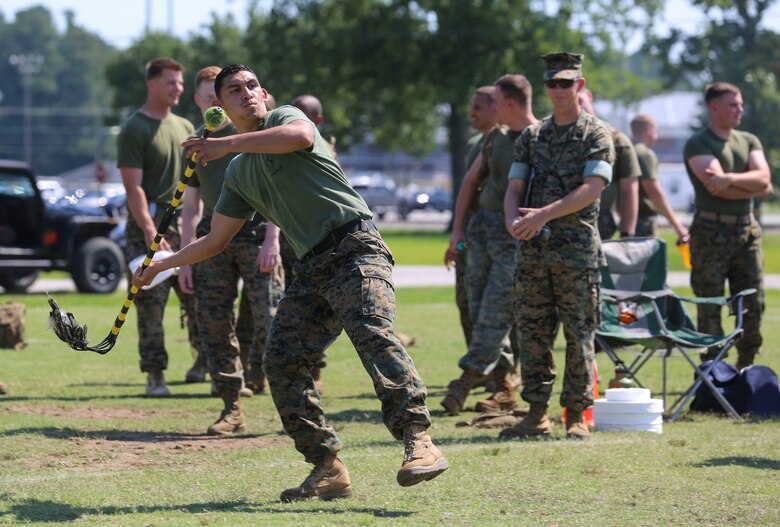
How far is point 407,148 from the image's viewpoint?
2574 inches

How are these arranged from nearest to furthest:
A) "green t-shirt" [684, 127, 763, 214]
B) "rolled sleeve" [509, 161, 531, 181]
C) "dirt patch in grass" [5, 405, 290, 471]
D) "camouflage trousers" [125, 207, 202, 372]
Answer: "dirt patch in grass" [5, 405, 290, 471], "rolled sleeve" [509, 161, 531, 181], "camouflage trousers" [125, 207, 202, 372], "green t-shirt" [684, 127, 763, 214]

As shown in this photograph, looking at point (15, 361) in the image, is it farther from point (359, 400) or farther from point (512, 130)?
point (512, 130)

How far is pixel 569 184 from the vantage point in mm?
7855

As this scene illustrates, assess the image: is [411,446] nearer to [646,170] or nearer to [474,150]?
[474,150]

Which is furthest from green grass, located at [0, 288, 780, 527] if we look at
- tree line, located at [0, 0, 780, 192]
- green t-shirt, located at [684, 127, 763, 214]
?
tree line, located at [0, 0, 780, 192]

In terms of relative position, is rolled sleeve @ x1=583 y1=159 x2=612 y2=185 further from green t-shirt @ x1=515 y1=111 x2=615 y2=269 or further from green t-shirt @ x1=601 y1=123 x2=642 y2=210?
green t-shirt @ x1=601 y1=123 x2=642 y2=210

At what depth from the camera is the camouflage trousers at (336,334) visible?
5.91 meters

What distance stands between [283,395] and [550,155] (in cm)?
259

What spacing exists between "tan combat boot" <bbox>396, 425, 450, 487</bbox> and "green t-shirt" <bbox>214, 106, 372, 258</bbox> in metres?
0.96

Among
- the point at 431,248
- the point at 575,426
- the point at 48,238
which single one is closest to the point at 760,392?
the point at 575,426

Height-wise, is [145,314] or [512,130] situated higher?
[512,130]

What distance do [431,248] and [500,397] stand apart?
27.5 meters

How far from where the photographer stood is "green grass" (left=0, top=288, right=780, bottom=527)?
5.86m

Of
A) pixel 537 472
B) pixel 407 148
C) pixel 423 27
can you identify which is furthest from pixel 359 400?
pixel 407 148
